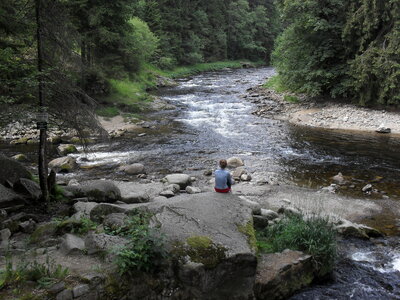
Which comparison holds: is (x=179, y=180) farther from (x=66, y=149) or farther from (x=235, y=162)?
(x=66, y=149)

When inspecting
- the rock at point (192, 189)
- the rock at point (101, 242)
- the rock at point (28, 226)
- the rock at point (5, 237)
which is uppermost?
the rock at point (101, 242)

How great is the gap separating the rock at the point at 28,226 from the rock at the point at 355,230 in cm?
739

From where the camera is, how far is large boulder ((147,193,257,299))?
228 inches

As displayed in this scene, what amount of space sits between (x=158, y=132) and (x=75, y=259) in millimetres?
15599

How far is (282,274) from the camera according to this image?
677 centimetres

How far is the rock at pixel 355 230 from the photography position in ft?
30.0

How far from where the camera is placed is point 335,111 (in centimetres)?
2412

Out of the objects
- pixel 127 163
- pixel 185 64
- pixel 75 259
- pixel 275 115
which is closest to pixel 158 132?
pixel 127 163

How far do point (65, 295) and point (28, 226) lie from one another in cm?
338

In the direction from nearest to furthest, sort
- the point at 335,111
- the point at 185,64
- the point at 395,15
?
1. the point at 395,15
2. the point at 335,111
3. the point at 185,64

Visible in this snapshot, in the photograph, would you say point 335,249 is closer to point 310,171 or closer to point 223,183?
point 223,183

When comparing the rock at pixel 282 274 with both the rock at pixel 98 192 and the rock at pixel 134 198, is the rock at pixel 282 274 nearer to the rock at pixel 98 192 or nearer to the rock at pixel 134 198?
the rock at pixel 134 198

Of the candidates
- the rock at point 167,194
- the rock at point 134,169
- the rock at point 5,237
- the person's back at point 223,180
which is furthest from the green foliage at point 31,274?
the rock at point 134,169

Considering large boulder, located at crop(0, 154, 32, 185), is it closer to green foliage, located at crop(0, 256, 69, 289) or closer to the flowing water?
the flowing water
